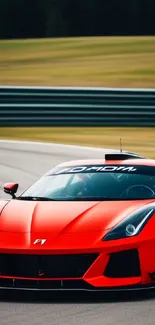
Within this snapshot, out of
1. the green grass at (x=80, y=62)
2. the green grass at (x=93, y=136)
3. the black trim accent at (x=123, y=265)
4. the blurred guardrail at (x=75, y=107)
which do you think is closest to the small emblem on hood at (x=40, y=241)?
the black trim accent at (x=123, y=265)

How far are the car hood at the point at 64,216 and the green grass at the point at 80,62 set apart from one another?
903 inches

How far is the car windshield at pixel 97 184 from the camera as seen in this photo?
913 cm

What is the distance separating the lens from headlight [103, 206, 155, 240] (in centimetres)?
799

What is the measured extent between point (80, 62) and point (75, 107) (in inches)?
431

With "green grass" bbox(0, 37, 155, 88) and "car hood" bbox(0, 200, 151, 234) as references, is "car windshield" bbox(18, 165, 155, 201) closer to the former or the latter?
"car hood" bbox(0, 200, 151, 234)

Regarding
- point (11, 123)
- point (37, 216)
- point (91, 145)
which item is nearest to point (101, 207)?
point (37, 216)

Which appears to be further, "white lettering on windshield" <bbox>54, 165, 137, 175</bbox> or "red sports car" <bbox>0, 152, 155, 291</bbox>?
"white lettering on windshield" <bbox>54, 165, 137, 175</bbox>

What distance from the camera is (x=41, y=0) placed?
37.8 metres

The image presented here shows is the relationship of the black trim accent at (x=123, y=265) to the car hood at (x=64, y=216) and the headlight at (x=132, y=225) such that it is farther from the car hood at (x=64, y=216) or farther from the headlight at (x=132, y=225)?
the car hood at (x=64, y=216)

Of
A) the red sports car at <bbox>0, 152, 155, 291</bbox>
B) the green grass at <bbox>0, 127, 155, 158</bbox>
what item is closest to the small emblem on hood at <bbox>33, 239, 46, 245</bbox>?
the red sports car at <bbox>0, 152, 155, 291</bbox>

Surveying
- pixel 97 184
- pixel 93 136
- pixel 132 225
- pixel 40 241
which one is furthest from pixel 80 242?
pixel 93 136

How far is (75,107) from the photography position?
2592cm

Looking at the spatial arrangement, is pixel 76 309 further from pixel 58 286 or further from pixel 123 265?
pixel 123 265

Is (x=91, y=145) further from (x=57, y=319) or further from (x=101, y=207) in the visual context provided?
(x=57, y=319)
